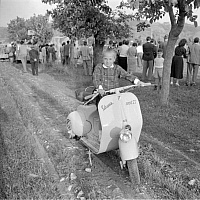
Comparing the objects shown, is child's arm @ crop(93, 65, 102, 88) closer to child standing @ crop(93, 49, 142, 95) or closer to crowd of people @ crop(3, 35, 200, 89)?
child standing @ crop(93, 49, 142, 95)

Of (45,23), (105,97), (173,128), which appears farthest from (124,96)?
(45,23)

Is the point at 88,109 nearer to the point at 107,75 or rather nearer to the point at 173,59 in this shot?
the point at 107,75

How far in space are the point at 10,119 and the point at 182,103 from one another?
452 cm

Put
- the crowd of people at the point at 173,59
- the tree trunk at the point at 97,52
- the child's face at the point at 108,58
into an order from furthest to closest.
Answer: the tree trunk at the point at 97,52 < the crowd of people at the point at 173,59 < the child's face at the point at 108,58

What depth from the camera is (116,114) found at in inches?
157

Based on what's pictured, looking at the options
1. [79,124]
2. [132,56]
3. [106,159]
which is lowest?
[106,159]

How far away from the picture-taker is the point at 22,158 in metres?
4.57

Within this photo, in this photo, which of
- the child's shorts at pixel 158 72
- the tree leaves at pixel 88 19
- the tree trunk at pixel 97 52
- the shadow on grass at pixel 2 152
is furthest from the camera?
the tree trunk at pixel 97 52

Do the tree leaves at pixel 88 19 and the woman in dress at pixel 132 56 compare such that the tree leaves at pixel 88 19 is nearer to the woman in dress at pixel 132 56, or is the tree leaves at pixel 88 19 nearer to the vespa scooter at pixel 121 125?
the woman in dress at pixel 132 56

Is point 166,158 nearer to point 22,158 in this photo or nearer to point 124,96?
point 124,96

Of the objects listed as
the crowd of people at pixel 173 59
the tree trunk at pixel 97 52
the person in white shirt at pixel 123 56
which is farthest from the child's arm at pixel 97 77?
the tree trunk at pixel 97 52

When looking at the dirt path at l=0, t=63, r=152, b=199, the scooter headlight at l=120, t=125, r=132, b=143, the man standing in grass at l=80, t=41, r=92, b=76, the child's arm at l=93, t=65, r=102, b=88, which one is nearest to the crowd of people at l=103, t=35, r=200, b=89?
the man standing in grass at l=80, t=41, r=92, b=76

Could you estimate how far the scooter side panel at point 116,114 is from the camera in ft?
12.9

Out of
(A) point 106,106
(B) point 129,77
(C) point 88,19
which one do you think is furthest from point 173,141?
(C) point 88,19
